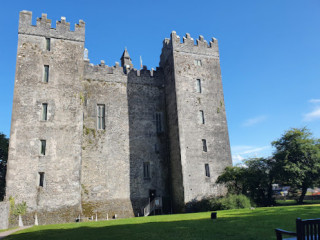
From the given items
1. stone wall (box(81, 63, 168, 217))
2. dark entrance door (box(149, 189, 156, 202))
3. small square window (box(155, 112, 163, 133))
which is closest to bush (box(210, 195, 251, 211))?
stone wall (box(81, 63, 168, 217))

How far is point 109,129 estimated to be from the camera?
77.8ft

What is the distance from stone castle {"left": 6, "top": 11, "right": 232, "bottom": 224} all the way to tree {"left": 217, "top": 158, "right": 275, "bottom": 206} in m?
1.36

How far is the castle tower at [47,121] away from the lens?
61.2 feet

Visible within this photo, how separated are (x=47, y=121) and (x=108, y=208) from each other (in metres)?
8.65

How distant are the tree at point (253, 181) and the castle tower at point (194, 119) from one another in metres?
1.17

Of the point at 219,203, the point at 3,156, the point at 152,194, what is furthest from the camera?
the point at 3,156

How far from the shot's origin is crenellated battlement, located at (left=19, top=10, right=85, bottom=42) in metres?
21.8

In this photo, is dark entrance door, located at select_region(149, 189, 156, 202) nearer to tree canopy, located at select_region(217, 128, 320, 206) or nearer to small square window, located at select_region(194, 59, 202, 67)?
tree canopy, located at select_region(217, 128, 320, 206)

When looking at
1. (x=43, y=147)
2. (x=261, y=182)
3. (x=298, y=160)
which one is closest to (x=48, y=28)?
(x=43, y=147)

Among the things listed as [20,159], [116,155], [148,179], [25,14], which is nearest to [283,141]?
[148,179]

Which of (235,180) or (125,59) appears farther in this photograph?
(125,59)

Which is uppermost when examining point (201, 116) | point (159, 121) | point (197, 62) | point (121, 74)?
point (197, 62)

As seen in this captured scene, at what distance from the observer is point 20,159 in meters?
18.9

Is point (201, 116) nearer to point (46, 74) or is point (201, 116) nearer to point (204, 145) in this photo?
point (204, 145)
